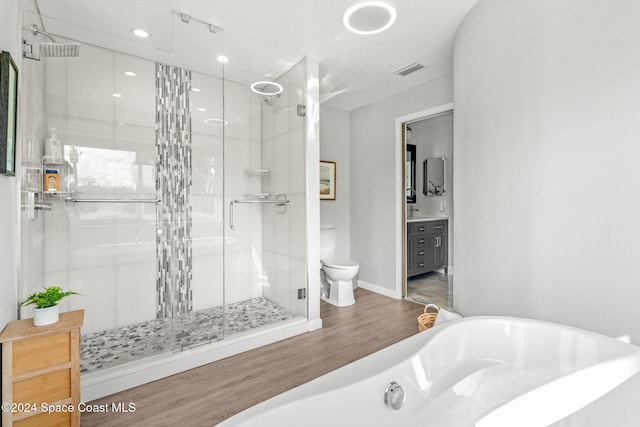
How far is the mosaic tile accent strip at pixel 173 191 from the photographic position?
2496 millimetres

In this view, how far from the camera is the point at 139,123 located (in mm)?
2740

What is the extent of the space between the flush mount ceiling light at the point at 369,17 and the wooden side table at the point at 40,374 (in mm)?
2621

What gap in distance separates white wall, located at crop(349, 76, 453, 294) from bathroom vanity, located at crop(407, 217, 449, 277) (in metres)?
0.48

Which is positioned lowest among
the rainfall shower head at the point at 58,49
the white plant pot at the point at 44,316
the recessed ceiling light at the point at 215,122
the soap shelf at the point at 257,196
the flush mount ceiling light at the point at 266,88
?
the white plant pot at the point at 44,316

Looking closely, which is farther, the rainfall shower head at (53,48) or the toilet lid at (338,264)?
the toilet lid at (338,264)

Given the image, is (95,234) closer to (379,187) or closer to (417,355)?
(417,355)

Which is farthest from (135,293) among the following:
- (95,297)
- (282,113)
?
(282,113)

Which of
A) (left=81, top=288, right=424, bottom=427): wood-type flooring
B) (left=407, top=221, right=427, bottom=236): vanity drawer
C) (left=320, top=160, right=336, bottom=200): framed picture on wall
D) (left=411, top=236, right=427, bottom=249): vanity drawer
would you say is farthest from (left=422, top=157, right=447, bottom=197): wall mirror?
(left=81, top=288, right=424, bottom=427): wood-type flooring

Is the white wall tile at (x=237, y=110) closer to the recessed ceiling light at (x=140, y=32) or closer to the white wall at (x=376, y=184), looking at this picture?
the recessed ceiling light at (x=140, y=32)

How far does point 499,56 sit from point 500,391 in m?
2.07

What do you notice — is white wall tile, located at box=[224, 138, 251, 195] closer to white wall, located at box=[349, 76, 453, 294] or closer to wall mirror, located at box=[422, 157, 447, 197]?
white wall, located at box=[349, 76, 453, 294]

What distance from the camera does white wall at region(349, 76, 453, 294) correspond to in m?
3.84

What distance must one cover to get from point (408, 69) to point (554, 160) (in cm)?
187

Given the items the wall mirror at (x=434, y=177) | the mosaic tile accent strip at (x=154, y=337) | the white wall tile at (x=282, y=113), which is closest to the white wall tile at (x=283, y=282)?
the mosaic tile accent strip at (x=154, y=337)
